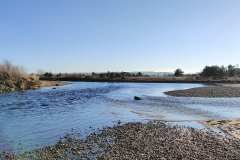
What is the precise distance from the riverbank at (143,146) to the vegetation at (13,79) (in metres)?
58.3

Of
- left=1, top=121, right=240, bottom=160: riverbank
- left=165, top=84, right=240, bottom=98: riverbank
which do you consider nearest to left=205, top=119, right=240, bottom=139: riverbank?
left=1, top=121, right=240, bottom=160: riverbank

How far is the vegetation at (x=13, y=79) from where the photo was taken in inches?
3270

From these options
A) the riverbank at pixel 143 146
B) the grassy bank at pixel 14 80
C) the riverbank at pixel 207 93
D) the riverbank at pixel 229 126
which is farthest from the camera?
the grassy bank at pixel 14 80

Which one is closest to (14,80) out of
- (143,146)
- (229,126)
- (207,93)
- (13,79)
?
(13,79)

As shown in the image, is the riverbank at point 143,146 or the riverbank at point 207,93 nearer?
the riverbank at point 143,146

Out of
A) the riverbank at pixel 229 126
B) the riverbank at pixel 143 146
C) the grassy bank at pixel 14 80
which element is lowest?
the riverbank at pixel 229 126

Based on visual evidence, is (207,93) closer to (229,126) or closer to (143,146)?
(229,126)

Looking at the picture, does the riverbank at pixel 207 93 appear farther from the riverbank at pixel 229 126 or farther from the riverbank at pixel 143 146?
the riverbank at pixel 143 146

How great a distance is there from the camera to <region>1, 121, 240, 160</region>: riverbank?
18.8m

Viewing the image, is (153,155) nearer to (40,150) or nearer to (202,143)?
(202,143)

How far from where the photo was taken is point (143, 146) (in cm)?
2098

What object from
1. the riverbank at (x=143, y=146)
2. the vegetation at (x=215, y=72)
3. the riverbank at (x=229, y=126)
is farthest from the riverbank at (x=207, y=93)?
the vegetation at (x=215, y=72)

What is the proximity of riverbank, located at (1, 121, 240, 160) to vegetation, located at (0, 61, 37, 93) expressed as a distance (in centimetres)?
5834

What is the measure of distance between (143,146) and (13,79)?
7317cm
